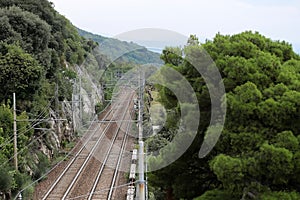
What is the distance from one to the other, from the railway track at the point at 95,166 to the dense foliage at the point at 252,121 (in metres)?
3.45

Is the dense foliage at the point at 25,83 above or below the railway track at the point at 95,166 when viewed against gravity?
above

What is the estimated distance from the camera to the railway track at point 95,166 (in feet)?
46.8

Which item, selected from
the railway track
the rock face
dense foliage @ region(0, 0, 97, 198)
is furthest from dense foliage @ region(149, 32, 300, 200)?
the rock face

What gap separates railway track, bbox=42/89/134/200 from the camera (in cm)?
1427

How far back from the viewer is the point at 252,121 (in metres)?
7.60

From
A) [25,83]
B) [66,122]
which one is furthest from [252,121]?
[66,122]

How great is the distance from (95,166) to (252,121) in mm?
11521

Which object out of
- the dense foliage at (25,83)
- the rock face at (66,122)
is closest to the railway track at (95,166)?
Result: the rock face at (66,122)

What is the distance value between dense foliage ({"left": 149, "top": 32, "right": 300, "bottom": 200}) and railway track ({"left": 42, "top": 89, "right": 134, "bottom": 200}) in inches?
136

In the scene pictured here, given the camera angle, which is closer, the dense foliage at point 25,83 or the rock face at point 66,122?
the dense foliage at point 25,83

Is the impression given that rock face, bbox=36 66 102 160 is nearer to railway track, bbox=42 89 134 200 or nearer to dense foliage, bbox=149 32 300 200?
railway track, bbox=42 89 134 200

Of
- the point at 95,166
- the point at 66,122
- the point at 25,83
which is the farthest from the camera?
the point at 66,122

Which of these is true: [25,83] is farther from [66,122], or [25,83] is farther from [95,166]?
[66,122]

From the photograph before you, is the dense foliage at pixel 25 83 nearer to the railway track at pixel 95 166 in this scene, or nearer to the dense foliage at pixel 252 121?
the railway track at pixel 95 166
